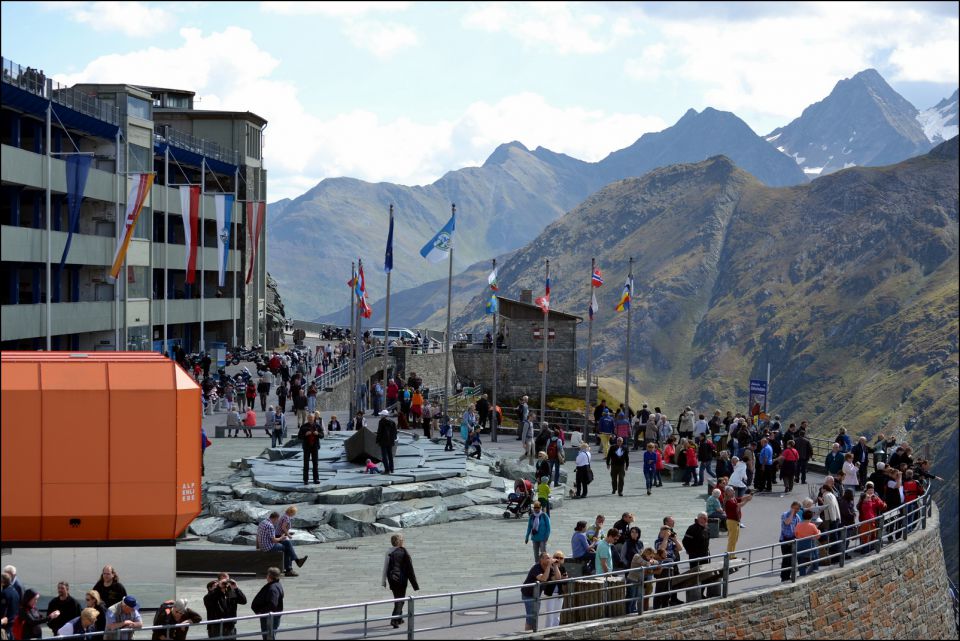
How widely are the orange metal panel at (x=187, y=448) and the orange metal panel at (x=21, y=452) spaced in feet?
6.16

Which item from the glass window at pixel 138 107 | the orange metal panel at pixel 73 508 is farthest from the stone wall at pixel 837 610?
the glass window at pixel 138 107

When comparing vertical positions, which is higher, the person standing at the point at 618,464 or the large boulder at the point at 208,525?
the person standing at the point at 618,464

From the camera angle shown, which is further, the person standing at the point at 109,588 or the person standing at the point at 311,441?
the person standing at the point at 311,441

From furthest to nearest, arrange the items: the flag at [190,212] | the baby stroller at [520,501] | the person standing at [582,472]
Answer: the flag at [190,212] → the person standing at [582,472] → the baby stroller at [520,501]

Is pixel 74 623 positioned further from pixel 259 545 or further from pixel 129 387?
pixel 259 545

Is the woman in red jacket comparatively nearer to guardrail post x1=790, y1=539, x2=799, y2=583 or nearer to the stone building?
guardrail post x1=790, y1=539, x2=799, y2=583

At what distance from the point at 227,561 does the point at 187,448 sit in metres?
4.64

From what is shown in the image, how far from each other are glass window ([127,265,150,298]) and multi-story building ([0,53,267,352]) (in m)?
0.08

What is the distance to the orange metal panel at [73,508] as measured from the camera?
57.5 ft

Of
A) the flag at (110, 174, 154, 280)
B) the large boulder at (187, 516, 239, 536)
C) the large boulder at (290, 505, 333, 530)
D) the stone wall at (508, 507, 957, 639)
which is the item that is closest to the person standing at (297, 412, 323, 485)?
the large boulder at (290, 505, 333, 530)

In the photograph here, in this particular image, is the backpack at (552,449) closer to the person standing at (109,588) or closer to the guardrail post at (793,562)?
the guardrail post at (793,562)

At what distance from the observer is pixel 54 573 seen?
703 inches

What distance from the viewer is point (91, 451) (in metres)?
17.5

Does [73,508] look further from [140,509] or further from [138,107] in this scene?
[138,107]
